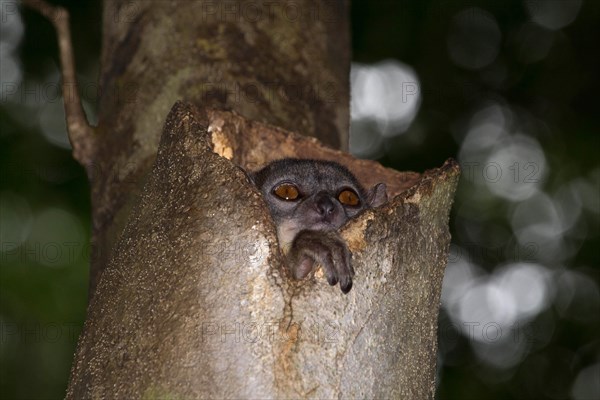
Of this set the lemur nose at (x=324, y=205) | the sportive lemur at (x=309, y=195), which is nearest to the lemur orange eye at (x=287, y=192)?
the sportive lemur at (x=309, y=195)

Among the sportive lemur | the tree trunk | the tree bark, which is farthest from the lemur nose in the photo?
the tree trunk

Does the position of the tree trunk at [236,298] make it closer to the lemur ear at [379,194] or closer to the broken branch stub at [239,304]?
the broken branch stub at [239,304]

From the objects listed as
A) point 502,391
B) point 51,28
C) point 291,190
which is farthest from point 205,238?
point 502,391

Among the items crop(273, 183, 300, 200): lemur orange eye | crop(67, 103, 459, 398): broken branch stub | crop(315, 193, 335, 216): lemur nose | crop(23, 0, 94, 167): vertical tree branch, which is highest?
crop(23, 0, 94, 167): vertical tree branch

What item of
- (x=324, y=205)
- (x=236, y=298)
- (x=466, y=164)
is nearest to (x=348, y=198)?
(x=324, y=205)

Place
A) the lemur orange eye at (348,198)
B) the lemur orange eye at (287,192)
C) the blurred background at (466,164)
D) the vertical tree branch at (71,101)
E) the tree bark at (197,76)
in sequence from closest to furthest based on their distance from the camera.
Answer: the tree bark at (197,76)
the vertical tree branch at (71,101)
the lemur orange eye at (287,192)
the lemur orange eye at (348,198)
the blurred background at (466,164)

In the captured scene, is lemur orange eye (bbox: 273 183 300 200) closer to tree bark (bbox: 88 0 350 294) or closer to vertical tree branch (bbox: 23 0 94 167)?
tree bark (bbox: 88 0 350 294)
